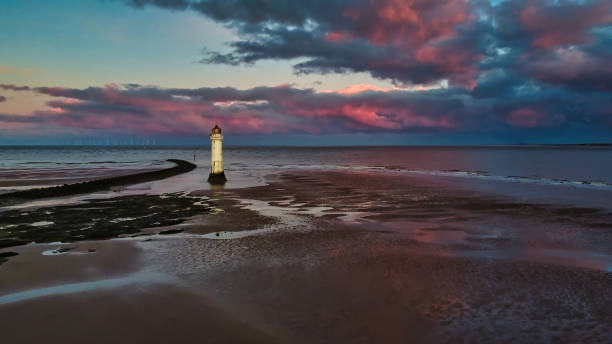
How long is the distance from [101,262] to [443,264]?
807cm

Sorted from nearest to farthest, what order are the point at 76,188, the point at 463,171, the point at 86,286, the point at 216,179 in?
1. the point at 86,286
2. the point at 76,188
3. the point at 216,179
4. the point at 463,171

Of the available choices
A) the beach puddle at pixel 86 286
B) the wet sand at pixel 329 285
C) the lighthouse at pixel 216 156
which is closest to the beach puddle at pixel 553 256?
the wet sand at pixel 329 285

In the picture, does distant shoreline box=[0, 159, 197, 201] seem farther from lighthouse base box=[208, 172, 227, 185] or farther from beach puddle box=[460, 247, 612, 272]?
beach puddle box=[460, 247, 612, 272]

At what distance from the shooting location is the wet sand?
17.5 feet

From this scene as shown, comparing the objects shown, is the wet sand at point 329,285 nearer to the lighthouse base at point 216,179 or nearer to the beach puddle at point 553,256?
the beach puddle at point 553,256

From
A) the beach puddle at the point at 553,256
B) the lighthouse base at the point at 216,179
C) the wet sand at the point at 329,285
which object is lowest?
the wet sand at the point at 329,285

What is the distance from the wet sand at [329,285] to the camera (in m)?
5.33

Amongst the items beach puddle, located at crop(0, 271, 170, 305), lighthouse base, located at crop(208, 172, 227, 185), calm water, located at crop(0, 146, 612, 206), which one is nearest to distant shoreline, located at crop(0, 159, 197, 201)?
calm water, located at crop(0, 146, 612, 206)

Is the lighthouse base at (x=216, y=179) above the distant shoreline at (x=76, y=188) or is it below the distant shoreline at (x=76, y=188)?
above

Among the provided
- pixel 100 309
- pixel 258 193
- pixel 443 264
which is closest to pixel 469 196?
pixel 258 193

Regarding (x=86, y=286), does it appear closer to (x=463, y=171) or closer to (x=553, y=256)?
(x=553, y=256)

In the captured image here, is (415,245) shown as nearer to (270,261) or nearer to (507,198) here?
(270,261)

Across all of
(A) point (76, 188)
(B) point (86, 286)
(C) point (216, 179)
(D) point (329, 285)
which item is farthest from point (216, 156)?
(D) point (329, 285)

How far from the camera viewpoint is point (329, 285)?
712 centimetres
